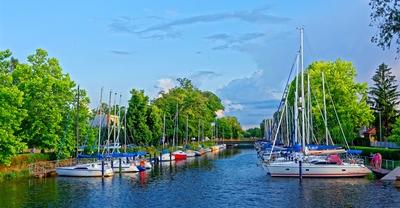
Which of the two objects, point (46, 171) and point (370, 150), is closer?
point (46, 171)

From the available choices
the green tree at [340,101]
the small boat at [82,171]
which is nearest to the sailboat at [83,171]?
the small boat at [82,171]

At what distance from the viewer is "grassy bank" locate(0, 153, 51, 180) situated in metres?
52.6

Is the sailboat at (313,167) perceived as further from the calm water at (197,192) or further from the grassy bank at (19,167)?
the grassy bank at (19,167)

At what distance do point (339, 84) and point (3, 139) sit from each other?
52449mm

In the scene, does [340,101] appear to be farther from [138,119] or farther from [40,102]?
[40,102]

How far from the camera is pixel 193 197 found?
133 feet

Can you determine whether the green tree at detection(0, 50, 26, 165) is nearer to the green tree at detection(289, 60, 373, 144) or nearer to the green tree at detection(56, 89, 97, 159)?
the green tree at detection(56, 89, 97, 159)

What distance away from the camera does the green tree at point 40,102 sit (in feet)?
194

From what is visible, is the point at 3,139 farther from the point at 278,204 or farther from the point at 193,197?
the point at 278,204

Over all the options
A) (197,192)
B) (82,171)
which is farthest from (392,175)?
(82,171)

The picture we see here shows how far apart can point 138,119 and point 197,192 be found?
176ft

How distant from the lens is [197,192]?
4394cm

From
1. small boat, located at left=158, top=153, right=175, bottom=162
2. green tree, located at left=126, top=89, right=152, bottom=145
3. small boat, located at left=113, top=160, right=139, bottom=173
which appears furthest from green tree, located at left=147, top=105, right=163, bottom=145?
small boat, located at left=113, top=160, right=139, bottom=173

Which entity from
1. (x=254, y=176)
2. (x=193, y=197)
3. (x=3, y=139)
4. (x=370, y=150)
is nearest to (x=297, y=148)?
(x=254, y=176)
